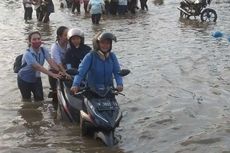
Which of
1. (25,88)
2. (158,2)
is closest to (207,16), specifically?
(158,2)

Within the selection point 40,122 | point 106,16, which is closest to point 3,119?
point 40,122

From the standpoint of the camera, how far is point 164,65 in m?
13.0

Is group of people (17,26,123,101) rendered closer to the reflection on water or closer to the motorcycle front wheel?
the motorcycle front wheel

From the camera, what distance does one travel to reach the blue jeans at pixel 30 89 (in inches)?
362

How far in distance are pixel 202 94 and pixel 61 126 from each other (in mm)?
3391

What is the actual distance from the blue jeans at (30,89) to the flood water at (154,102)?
0.17 m

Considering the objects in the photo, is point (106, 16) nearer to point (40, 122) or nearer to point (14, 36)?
point (14, 36)

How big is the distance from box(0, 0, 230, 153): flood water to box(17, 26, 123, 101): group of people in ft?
2.15

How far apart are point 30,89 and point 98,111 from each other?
2.96 meters

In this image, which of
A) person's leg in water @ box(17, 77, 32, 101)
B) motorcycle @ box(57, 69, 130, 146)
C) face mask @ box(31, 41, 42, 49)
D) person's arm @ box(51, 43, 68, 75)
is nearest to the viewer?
motorcycle @ box(57, 69, 130, 146)

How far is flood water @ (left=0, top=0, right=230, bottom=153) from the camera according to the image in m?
7.30

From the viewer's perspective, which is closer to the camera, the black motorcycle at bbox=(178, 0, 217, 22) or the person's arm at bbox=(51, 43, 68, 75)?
the person's arm at bbox=(51, 43, 68, 75)

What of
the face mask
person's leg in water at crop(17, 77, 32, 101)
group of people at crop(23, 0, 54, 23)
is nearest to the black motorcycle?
group of people at crop(23, 0, 54, 23)

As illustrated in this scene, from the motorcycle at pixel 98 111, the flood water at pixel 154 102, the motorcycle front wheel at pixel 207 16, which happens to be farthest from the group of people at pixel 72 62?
the motorcycle front wheel at pixel 207 16
